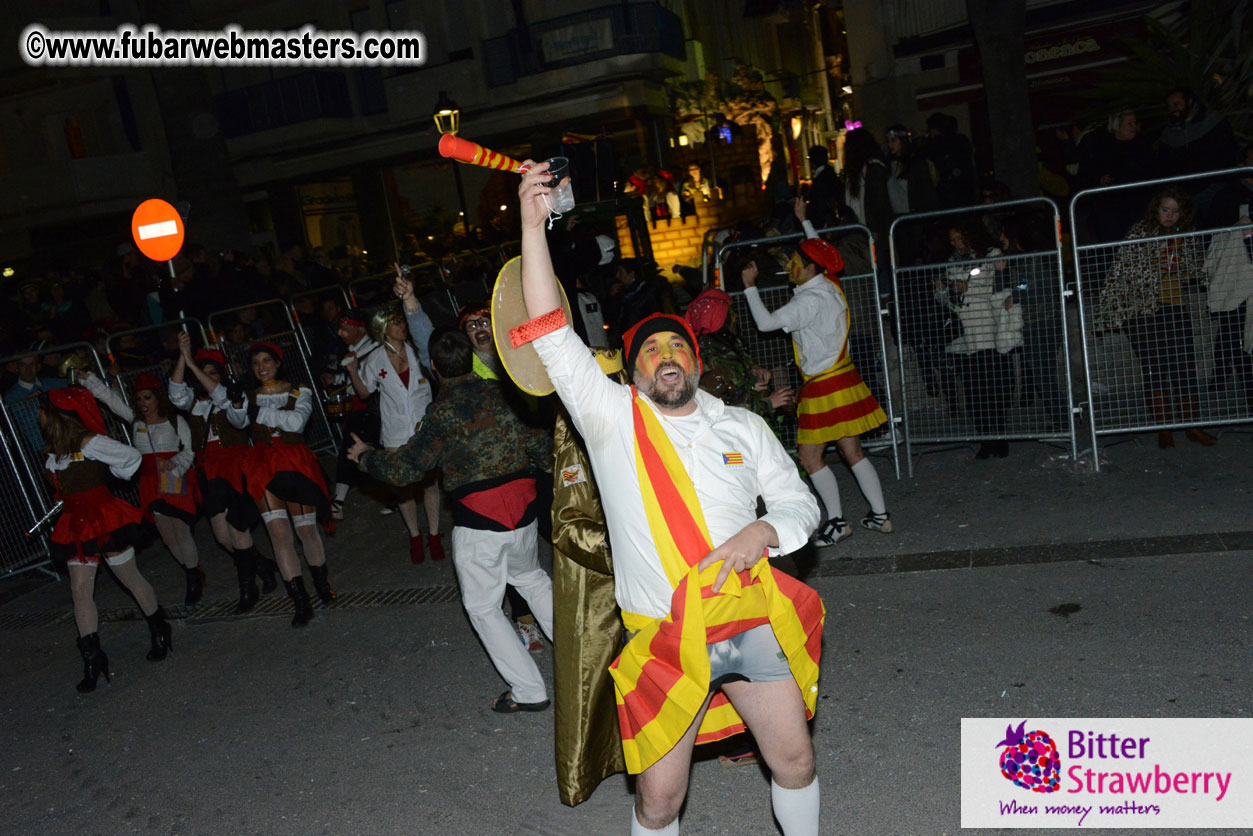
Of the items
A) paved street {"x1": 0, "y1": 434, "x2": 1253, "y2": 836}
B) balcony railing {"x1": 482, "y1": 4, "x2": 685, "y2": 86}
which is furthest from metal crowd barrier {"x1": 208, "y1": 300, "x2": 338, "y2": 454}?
balcony railing {"x1": 482, "y1": 4, "x2": 685, "y2": 86}

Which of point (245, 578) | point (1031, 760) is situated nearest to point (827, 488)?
point (1031, 760)

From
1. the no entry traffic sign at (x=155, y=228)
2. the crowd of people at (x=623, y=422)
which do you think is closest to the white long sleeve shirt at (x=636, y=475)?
the crowd of people at (x=623, y=422)

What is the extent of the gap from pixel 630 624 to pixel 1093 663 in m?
2.46

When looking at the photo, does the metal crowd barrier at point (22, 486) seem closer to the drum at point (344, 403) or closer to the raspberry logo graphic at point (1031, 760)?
the drum at point (344, 403)

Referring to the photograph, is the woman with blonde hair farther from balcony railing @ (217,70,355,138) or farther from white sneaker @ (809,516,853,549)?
balcony railing @ (217,70,355,138)

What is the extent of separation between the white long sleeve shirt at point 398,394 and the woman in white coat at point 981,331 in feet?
12.9

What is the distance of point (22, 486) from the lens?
897 centimetres

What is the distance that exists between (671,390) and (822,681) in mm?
2293

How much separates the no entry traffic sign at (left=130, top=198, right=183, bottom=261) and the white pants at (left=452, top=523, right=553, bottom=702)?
16.5 ft

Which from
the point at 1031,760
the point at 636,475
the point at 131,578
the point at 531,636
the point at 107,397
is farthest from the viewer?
the point at 107,397

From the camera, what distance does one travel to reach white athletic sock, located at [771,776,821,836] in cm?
323

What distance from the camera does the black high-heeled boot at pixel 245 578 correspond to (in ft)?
Result: 24.0

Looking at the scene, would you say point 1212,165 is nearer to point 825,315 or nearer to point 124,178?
point 825,315

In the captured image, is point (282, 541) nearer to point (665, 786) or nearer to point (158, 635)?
point (158, 635)
